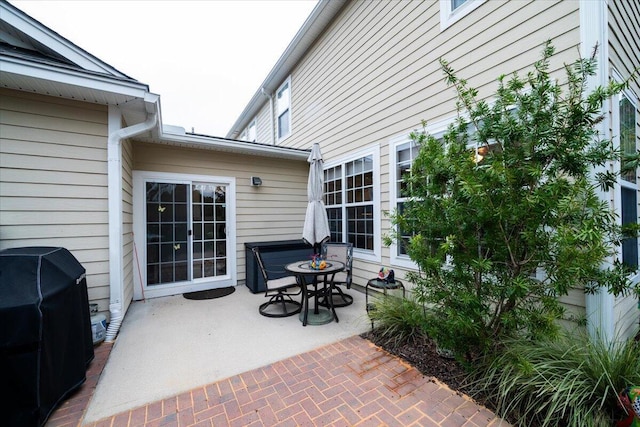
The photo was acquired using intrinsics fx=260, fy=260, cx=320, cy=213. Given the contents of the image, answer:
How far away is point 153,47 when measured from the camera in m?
11.6

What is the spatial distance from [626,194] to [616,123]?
102 centimetres

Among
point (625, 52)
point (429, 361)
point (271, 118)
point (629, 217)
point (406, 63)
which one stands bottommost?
point (429, 361)

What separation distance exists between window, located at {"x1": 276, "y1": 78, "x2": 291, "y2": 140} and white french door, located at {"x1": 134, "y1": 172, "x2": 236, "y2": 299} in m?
3.42

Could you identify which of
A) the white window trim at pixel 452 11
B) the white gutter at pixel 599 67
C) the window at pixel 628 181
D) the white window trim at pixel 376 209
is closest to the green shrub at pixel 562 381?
the white gutter at pixel 599 67

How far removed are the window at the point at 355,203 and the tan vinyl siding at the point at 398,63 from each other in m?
0.22

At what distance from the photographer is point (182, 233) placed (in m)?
5.21

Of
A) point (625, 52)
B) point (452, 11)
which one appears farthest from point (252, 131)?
point (625, 52)

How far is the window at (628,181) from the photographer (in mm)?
3049

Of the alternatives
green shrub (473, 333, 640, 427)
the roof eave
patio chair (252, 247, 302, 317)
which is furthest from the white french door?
green shrub (473, 333, 640, 427)

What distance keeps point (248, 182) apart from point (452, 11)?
4.66 metres

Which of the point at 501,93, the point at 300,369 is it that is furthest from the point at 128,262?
the point at 501,93

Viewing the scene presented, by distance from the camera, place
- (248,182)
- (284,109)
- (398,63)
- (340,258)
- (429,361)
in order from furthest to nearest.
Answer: (284,109), (248,182), (340,258), (398,63), (429,361)

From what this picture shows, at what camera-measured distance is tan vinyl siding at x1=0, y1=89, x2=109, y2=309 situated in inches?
118

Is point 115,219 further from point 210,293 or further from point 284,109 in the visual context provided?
point 284,109
